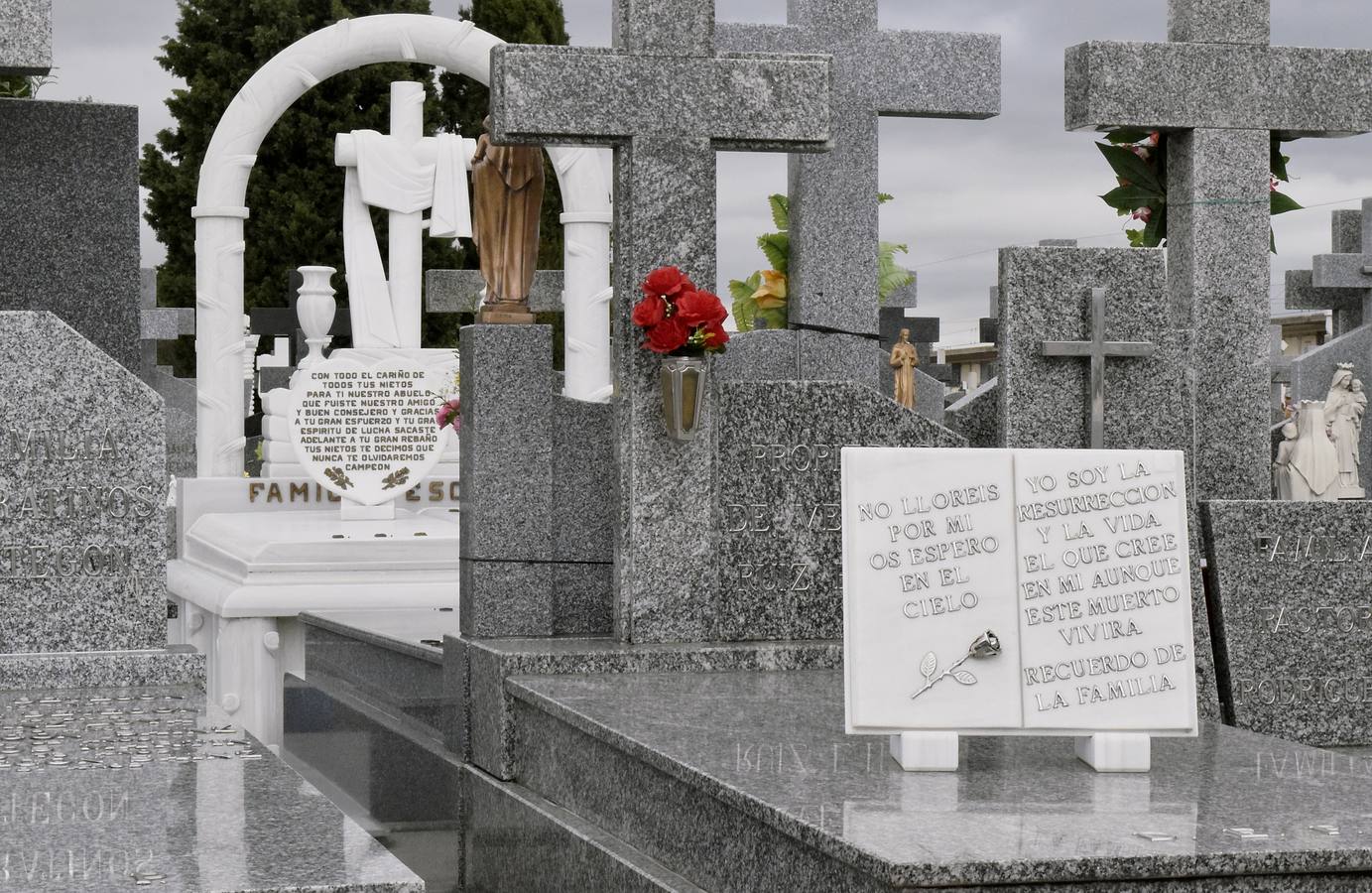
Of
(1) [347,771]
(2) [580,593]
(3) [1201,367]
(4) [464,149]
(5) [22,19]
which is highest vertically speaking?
(4) [464,149]

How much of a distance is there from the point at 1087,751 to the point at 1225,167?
3174 millimetres

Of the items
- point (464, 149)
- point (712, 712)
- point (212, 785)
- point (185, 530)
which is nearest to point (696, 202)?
point (712, 712)

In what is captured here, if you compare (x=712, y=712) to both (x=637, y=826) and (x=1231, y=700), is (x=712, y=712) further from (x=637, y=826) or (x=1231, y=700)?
(x=1231, y=700)

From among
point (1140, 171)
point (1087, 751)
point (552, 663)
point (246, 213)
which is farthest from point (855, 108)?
point (246, 213)

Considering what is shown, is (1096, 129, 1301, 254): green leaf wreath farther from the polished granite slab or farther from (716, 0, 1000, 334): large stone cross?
the polished granite slab

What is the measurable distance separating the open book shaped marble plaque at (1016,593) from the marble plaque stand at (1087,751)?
0.01 meters

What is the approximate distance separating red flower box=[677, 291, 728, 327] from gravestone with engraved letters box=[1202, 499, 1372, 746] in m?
1.83

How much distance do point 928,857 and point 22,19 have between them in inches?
152

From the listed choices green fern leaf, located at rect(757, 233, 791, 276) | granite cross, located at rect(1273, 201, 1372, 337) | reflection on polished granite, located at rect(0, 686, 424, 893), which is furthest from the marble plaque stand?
granite cross, located at rect(1273, 201, 1372, 337)

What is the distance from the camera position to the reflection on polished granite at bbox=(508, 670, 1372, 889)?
3.19 metres

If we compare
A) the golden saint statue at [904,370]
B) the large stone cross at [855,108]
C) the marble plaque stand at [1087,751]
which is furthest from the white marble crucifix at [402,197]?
the marble plaque stand at [1087,751]

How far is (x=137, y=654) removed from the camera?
18.2 ft

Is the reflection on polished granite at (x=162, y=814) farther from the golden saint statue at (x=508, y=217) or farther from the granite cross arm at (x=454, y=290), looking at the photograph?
the granite cross arm at (x=454, y=290)

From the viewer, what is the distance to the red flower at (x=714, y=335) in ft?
17.6
